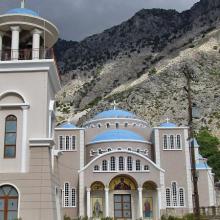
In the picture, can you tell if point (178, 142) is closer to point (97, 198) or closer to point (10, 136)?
point (97, 198)

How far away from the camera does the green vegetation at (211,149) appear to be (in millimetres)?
66812

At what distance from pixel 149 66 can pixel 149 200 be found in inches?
3234

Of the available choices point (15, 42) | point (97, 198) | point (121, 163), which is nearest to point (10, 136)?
point (15, 42)

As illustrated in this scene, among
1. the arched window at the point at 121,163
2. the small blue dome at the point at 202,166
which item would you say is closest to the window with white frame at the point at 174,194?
the small blue dome at the point at 202,166

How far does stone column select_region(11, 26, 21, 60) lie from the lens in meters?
20.4

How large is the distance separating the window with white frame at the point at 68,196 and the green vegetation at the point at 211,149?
32.6 meters

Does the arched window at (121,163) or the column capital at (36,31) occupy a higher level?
the column capital at (36,31)

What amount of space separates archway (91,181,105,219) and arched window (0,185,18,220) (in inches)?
848

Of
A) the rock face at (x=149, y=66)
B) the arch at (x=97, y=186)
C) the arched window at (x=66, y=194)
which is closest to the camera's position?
the arch at (x=97, y=186)

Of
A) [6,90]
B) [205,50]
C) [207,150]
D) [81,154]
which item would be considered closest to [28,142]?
[6,90]

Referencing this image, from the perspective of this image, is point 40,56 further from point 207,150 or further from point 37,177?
point 207,150

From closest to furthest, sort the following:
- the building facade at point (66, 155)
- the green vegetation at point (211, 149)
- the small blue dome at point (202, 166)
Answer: the building facade at point (66, 155) < the small blue dome at point (202, 166) < the green vegetation at point (211, 149)

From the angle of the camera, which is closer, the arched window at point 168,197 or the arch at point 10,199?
the arch at point 10,199

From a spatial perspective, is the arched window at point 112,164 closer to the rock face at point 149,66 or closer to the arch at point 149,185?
the arch at point 149,185
